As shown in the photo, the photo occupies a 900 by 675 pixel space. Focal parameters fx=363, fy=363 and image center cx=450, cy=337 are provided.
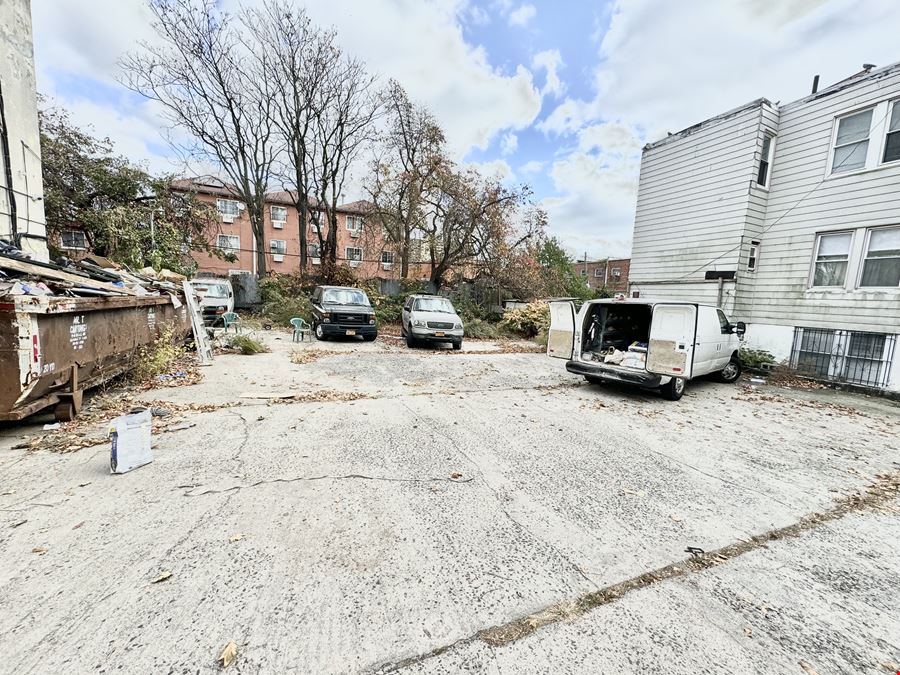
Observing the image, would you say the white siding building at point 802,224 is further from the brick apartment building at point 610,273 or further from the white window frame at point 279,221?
the brick apartment building at point 610,273

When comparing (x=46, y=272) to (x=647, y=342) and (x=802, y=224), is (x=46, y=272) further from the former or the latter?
(x=802, y=224)

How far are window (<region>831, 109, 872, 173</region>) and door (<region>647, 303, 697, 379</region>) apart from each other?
681 centimetres

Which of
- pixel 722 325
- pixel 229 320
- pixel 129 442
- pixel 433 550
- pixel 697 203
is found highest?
pixel 697 203

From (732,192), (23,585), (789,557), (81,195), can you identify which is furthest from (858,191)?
(81,195)

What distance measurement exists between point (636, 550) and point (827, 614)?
964 millimetres

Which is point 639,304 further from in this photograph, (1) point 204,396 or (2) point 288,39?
(2) point 288,39

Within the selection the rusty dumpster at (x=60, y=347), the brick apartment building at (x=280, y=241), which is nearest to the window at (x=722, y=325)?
the rusty dumpster at (x=60, y=347)

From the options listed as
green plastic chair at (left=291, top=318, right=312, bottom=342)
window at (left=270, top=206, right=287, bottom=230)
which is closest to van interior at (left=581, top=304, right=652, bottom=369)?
green plastic chair at (left=291, top=318, right=312, bottom=342)

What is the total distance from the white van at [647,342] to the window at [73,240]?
2016cm

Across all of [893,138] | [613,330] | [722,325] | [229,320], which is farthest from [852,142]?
[229,320]

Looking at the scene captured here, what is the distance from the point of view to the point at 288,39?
56.2 feet

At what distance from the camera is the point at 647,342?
714 centimetres

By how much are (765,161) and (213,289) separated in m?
18.3

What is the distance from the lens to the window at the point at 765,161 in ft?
31.8
